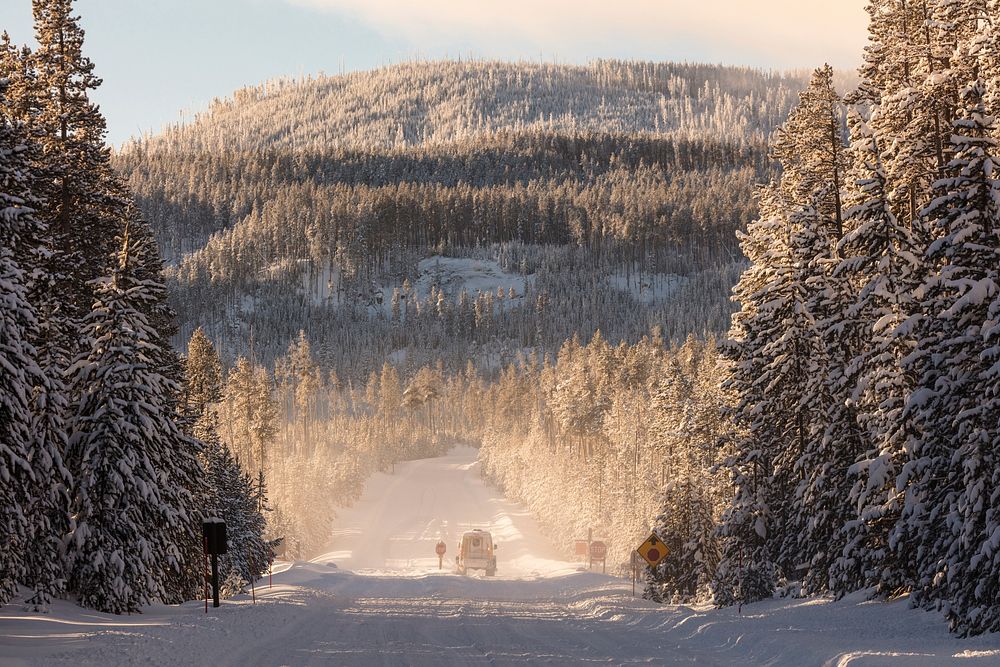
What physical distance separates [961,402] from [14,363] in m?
18.5

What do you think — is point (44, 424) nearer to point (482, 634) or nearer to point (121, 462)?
point (121, 462)

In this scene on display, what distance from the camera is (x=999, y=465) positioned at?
1653 cm

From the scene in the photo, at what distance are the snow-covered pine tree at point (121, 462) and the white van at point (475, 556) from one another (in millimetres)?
31616

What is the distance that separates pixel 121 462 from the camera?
77.0 feet

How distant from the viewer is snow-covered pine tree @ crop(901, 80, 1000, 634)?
1670cm

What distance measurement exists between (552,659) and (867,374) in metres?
11.3

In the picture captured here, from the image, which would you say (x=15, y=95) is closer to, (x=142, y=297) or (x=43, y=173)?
(x=43, y=173)

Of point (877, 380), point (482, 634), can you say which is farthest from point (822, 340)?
point (482, 634)

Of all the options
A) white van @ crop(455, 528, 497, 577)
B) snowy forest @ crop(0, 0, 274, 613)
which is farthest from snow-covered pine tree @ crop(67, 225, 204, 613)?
white van @ crop(455, 528, 497, 577)

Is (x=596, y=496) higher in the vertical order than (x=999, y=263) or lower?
lower

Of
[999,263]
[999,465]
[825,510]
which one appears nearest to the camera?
[999,465]

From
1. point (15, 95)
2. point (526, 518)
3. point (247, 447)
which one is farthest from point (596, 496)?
point (15, 95)

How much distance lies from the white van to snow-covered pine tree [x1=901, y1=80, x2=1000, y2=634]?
1505 inches

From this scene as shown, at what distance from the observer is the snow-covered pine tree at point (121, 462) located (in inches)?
912
